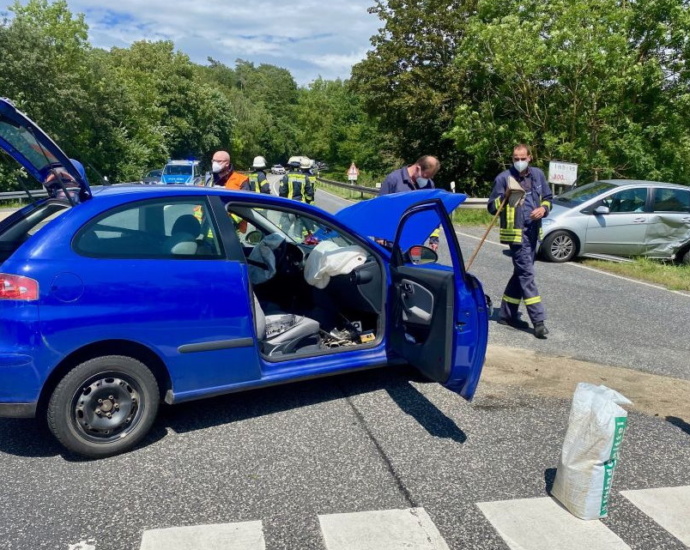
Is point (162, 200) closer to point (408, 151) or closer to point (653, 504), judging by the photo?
point (653, 504)

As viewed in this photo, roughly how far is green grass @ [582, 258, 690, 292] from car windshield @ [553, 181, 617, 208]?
119 cm

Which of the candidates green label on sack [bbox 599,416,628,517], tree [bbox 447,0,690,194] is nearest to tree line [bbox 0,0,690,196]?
tree [bbox 447,0,690,194]

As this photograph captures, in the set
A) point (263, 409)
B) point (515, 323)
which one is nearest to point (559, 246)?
point (515, 323)

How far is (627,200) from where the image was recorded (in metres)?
11.9

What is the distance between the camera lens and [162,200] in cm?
385

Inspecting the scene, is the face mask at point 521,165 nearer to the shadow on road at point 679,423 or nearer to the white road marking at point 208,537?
the shadow on road at point 679,423

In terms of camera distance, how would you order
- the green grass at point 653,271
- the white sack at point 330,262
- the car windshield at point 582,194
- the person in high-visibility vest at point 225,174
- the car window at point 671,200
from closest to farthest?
1. the white sack at point 330,262
2. the person in high-visibility vest at point 225,174
3. the green grass at point 653,271
4. the car window at point 671,200
5. the car windshield at point 582,194

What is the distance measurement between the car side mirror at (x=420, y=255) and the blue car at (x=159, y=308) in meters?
0.02

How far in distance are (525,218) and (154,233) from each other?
398 cm

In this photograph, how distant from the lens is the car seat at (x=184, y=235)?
3765 millimetres

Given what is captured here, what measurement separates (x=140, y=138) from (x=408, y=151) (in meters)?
21.6

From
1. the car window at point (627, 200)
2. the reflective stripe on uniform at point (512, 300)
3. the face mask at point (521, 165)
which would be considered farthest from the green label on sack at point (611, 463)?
the car window at point (627, 200)

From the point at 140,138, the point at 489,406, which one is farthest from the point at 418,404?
the point at 140,138

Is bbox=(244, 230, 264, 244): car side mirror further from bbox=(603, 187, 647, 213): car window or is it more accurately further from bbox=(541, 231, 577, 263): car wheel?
bbox=(603, 187, 647, 213): car window
